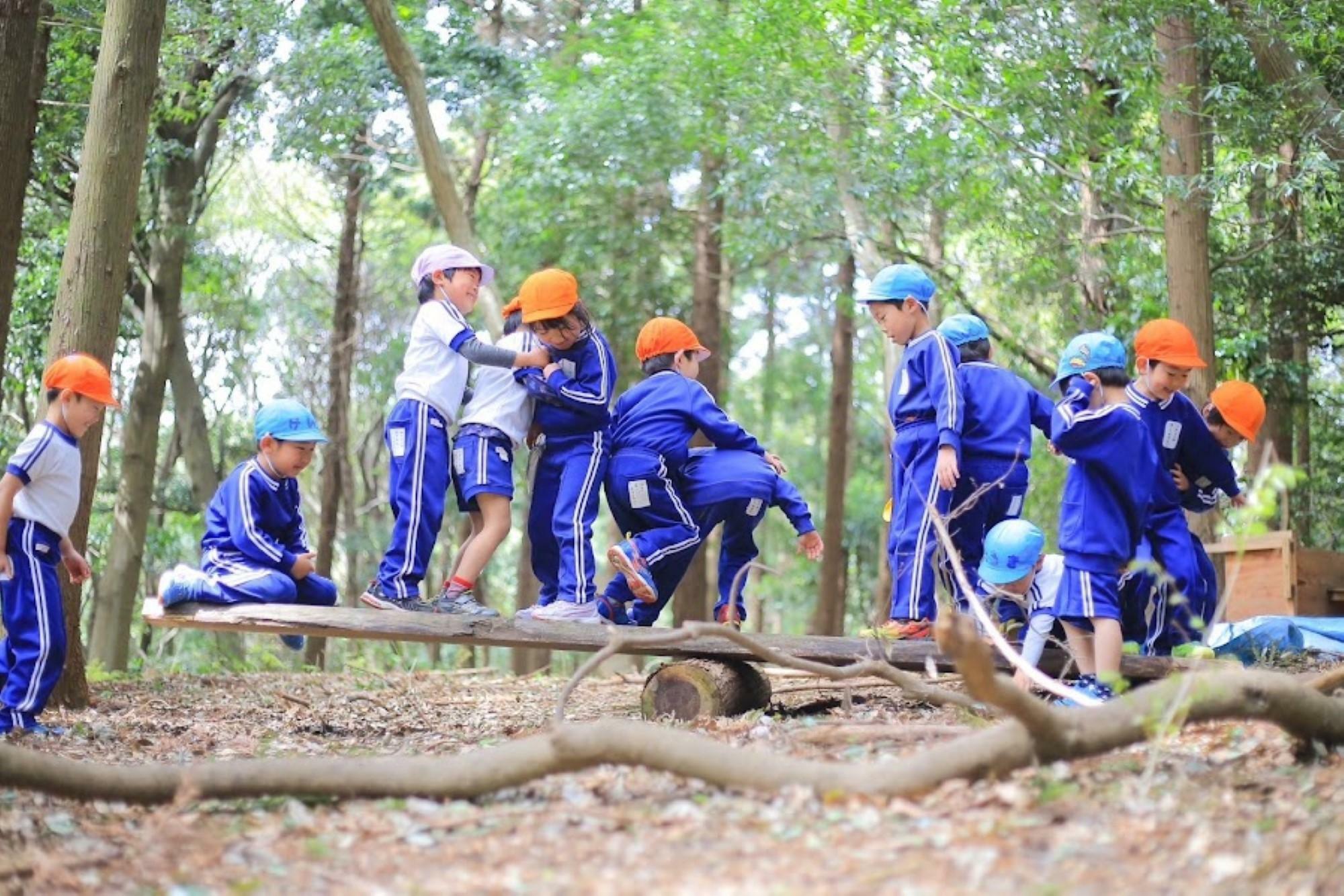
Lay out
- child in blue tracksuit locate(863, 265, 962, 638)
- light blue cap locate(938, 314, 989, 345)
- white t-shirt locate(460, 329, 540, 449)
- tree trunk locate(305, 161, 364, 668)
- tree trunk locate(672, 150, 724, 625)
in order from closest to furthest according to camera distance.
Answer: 1. child in blue tracksuit locate(863, 265, 962, 638)
2. white t-shirt locate(460, 329, 540, 449)
3. light blue cap locate(938, 314, 989, 345)
4. tree trunk locate(672, 150, 724, 625)
5. tree trunk locate(305, 161, 364, 668)

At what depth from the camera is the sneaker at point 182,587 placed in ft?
24.5

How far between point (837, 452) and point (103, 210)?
39.8ft

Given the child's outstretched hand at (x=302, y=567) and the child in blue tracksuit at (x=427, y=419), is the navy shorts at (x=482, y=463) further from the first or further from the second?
the child's outstretched hand at (x=302, y=567)

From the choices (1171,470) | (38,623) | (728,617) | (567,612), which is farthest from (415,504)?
(1171,470)

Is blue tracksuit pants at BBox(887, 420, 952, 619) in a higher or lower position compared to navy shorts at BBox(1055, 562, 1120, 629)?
higher

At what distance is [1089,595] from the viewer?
6.50 meters

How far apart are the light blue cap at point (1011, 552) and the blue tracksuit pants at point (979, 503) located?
25.5 inches

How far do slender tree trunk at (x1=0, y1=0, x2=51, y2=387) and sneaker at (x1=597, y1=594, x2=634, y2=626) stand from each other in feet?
11.7

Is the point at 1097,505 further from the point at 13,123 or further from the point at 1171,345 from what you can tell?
the point at 13,123

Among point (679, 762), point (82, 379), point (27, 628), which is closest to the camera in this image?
point (679, 762)

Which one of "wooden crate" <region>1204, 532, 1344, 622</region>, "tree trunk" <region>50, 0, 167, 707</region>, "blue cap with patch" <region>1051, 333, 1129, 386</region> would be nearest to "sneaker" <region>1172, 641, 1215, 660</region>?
"blue cap with patch" <region>1051, 333, 1129, 386</region>

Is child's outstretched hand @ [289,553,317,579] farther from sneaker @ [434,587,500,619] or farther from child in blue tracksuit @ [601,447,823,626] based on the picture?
child in blue tracksuit @ [601,447,823,626]

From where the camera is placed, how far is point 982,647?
3902 millimetres

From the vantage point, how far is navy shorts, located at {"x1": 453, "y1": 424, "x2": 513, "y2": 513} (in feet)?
25.2
